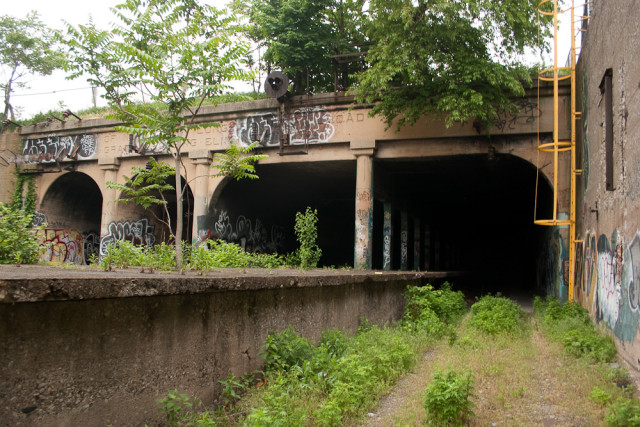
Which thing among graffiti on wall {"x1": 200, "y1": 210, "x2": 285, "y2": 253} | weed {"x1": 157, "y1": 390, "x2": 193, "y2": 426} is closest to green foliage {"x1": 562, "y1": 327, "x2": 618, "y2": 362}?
weed {"x1": 157, "y1": 390, "x2": 193, "y2": 426}

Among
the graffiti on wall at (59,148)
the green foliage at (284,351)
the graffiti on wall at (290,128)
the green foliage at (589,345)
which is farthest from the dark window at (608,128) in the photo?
the graffiti on wall at (59,148)

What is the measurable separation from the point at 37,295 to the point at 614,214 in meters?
8.08

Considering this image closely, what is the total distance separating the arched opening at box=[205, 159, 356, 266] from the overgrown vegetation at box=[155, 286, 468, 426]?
31.3 ft

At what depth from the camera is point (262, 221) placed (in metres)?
21.0

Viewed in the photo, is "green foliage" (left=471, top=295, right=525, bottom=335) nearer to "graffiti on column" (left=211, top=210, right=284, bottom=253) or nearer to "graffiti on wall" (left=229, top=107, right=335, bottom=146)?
"graffiti on wall" (left=229, top=107, right=335, bottom=146)

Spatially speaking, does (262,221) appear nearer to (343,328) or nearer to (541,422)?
(343,328)

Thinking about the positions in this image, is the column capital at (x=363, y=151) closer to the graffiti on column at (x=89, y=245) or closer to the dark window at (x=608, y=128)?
the dark window at (x=608, y=128)

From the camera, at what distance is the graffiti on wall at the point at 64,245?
1906 cm

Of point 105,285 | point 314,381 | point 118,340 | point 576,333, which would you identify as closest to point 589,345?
point 576,333

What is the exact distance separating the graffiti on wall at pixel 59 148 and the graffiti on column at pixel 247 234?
5.55m

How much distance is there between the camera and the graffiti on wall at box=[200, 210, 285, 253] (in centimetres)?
1664

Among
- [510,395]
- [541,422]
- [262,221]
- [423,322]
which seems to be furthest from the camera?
[262,221]

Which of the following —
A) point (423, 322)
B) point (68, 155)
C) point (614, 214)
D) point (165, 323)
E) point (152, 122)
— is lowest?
point (423, 322)

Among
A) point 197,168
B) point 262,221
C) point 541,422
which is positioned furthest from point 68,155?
point 541,422
